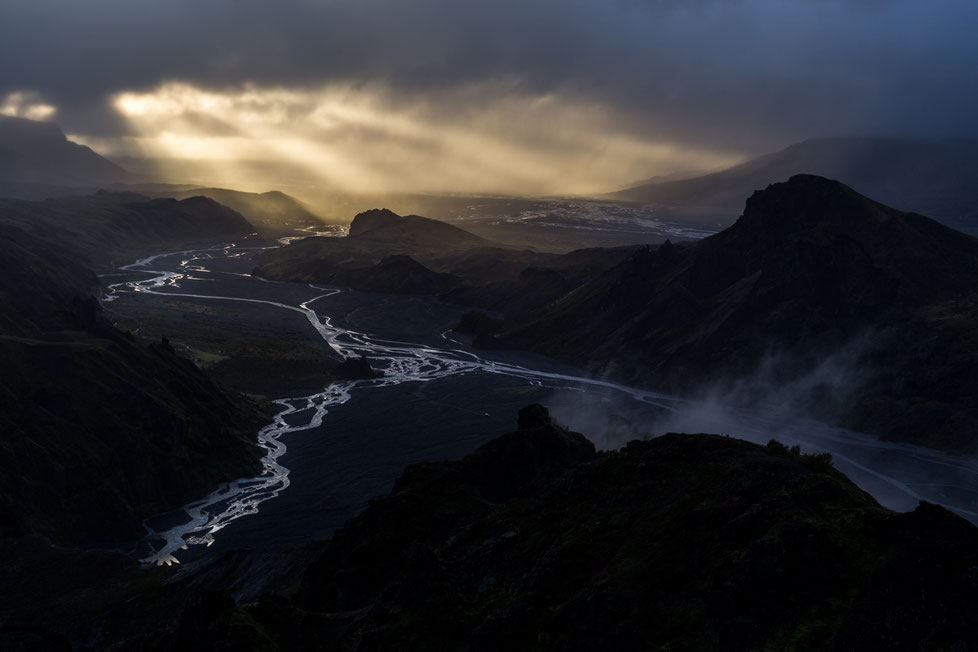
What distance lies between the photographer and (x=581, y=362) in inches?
5069

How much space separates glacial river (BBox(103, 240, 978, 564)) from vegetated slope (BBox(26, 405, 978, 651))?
1106 inches

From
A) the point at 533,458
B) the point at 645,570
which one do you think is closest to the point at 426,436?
the point at 533,458

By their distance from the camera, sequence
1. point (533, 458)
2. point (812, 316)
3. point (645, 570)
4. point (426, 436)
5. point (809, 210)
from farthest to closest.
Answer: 1. point (809, 210)
2. point (812, 316)
3. point (426, 436)
4. point (533, 458)
5. point (645, 570)

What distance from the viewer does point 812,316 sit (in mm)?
111062

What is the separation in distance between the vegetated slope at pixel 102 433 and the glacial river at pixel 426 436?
2.81 meters

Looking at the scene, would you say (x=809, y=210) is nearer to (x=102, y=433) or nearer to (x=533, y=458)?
(x=533, y=458)

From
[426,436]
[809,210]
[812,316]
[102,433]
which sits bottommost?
[426,436]

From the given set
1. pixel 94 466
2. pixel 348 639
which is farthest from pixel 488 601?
pixel 94 466

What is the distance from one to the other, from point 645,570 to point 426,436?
6364cm

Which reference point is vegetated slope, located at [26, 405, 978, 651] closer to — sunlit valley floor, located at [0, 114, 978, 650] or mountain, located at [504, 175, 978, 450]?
sunlit valley floor, located at [0, 114, 978, 650]

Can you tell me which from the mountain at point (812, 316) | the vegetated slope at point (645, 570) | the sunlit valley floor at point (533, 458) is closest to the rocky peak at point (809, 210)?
the mountain at point (812, 316)

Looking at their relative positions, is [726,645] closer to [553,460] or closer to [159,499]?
[553,460]

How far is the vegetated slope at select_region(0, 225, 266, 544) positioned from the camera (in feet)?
194

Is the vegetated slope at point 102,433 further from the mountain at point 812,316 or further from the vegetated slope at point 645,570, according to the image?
the mountain at point 812,316
